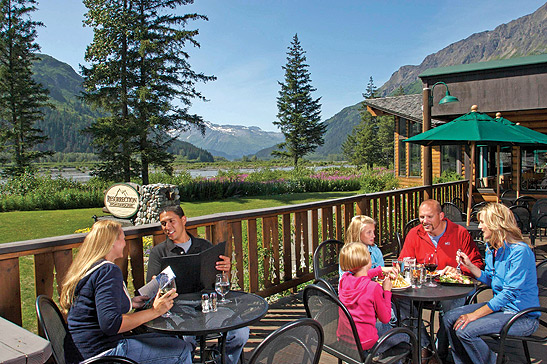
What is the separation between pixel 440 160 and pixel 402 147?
280cm

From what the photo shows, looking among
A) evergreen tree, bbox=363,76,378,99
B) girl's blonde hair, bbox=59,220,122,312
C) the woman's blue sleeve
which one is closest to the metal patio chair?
the woman's blue sleeve

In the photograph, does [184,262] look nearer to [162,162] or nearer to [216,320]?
[216,320]

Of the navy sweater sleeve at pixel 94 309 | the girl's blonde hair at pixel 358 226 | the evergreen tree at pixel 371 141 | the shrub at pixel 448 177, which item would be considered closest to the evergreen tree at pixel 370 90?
the evergreen tree at pixel 371 141

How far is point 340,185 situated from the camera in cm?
2322

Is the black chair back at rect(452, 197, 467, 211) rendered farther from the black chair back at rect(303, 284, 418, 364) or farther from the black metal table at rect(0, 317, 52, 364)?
the black metal table at rect(0, 317, 52, 364)

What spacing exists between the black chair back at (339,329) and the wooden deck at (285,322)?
791mm

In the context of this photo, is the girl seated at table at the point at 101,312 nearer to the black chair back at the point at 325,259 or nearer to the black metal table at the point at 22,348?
the black metal table at the point at 22,348

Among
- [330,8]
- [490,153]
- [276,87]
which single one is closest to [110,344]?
[490,153]

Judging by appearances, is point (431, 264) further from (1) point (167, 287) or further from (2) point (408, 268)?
(1) point (167, 287)

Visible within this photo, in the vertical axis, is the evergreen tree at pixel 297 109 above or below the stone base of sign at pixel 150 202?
above

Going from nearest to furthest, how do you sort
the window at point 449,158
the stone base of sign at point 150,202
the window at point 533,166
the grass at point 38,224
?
the grass at point 38,224 → the stone base of sign at point 150,202 → the window at point 533,166 → the window at point 449,158

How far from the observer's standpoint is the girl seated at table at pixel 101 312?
1.92 metres

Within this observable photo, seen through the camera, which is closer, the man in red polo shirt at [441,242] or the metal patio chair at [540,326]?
the metal patio chair at [540,326]

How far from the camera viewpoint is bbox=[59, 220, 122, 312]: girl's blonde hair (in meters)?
1.97
